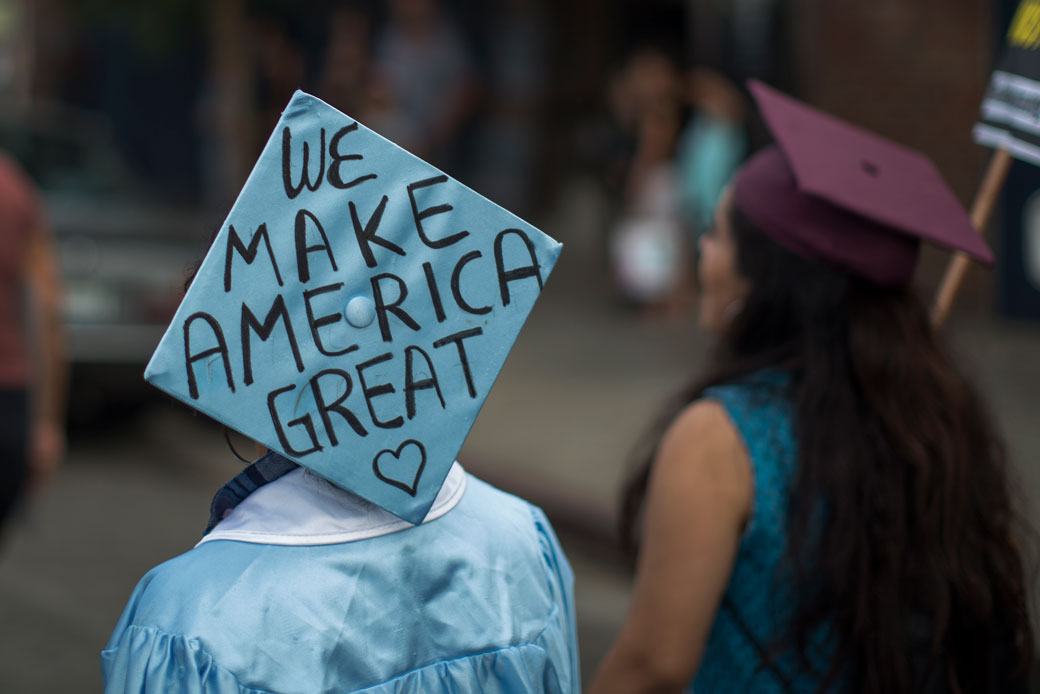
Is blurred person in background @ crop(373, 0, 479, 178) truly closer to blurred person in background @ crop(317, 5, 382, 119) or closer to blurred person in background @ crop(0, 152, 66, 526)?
blurred person in background @ crop(317, 5, 382, 119)

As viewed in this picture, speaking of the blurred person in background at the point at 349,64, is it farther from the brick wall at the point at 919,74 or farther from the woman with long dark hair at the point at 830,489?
the woman with long dark hair at the point at 830,489

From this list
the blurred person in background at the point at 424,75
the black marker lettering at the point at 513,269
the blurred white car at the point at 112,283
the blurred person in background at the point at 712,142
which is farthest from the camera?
the blurred person in background at the point at 424,75

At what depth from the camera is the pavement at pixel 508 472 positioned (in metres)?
4.63

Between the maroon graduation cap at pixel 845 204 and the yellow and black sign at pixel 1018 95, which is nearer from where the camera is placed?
the maroon graduation cap at pixel 845 204

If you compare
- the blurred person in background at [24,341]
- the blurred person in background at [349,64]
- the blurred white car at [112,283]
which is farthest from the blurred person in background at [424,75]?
the blurred person in background at [24,341]

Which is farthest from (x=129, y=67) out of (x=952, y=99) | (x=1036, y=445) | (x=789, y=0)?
(x=1036, y=445)

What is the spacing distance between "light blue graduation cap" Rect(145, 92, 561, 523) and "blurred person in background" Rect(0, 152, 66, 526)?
98.9 inches

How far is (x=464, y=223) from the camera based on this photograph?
1.38 metres

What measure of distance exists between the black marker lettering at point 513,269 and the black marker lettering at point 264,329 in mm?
250

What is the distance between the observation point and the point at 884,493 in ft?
5.85

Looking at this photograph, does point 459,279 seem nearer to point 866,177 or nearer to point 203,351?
point 203,351

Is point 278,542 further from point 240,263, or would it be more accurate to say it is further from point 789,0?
point 789,0

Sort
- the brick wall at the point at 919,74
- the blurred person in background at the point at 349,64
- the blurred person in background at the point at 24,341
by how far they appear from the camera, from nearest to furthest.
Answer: the blurred person in background at the point at 24,341 < the brick wall at the point at 919,74 < the blurred person in background at the point at 349,64

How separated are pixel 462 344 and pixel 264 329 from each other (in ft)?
0.75
